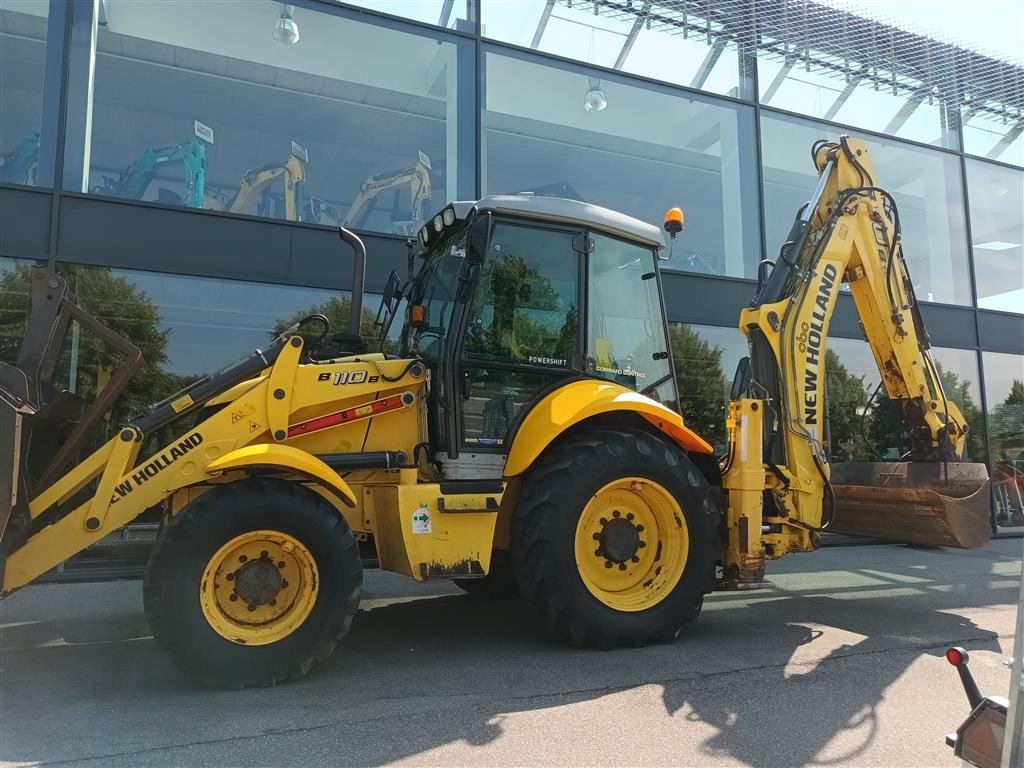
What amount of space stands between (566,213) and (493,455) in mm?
1779

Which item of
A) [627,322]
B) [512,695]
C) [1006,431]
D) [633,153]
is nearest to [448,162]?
[633,153]

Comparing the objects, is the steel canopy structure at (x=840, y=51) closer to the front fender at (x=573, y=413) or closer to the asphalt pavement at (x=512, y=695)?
the front fender at (x=573, y=413)

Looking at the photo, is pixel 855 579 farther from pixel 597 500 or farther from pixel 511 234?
pixel 511 234

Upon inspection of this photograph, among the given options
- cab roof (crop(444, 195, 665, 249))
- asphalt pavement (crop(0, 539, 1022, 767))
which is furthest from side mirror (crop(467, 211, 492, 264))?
asphalt pavement (crop(0, 539, 1022, 767))

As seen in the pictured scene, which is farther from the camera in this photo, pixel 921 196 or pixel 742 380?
pixel 921 196

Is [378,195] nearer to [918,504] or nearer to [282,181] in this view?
[282,181]

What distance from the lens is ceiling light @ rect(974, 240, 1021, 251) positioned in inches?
505

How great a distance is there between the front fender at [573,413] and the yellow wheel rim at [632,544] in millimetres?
463

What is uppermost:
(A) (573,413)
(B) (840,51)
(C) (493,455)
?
(B) (840,51)

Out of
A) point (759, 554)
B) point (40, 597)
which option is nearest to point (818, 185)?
point (759, 554)

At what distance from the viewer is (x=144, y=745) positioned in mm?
3074

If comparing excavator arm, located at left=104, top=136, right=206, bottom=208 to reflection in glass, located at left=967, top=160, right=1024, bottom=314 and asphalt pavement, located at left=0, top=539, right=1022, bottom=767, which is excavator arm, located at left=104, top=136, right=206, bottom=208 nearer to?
asphalt pavement, located at left=0, top=539, right=1022, bottom=767

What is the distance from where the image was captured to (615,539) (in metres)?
4.66

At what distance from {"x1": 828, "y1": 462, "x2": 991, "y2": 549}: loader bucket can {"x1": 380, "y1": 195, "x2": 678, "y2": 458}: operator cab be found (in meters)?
2.25
